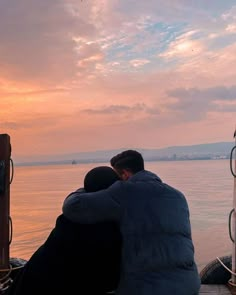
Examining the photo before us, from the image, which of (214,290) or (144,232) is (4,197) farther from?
(214,290)

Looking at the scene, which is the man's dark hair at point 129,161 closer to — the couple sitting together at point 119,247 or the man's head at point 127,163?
the man's head at point 127,163

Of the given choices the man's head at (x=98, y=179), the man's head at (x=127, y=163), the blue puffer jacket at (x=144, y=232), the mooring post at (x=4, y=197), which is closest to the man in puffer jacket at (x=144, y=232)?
the blue puffer jacket at (x=144, y=232)

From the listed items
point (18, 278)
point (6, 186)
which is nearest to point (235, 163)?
point (6, 186)

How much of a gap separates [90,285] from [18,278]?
18.6 inches

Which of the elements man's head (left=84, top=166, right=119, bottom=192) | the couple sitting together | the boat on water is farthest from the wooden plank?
man's head (left=84, top=166, right=119, bottom=192)

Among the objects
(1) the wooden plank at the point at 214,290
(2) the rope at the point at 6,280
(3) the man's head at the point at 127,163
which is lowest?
(1) the wooden plank at the point at 214,290

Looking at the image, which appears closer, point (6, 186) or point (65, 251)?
point (65, 251)

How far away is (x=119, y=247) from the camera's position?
3.01 metres

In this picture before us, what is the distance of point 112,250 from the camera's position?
9.85 feet

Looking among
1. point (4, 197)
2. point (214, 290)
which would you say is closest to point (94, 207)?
point (4, 197)

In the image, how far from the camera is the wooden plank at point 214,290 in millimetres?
4648

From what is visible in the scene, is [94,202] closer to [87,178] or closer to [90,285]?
[87,178]

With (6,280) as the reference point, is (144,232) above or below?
above

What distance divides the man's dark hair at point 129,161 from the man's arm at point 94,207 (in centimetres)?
32
